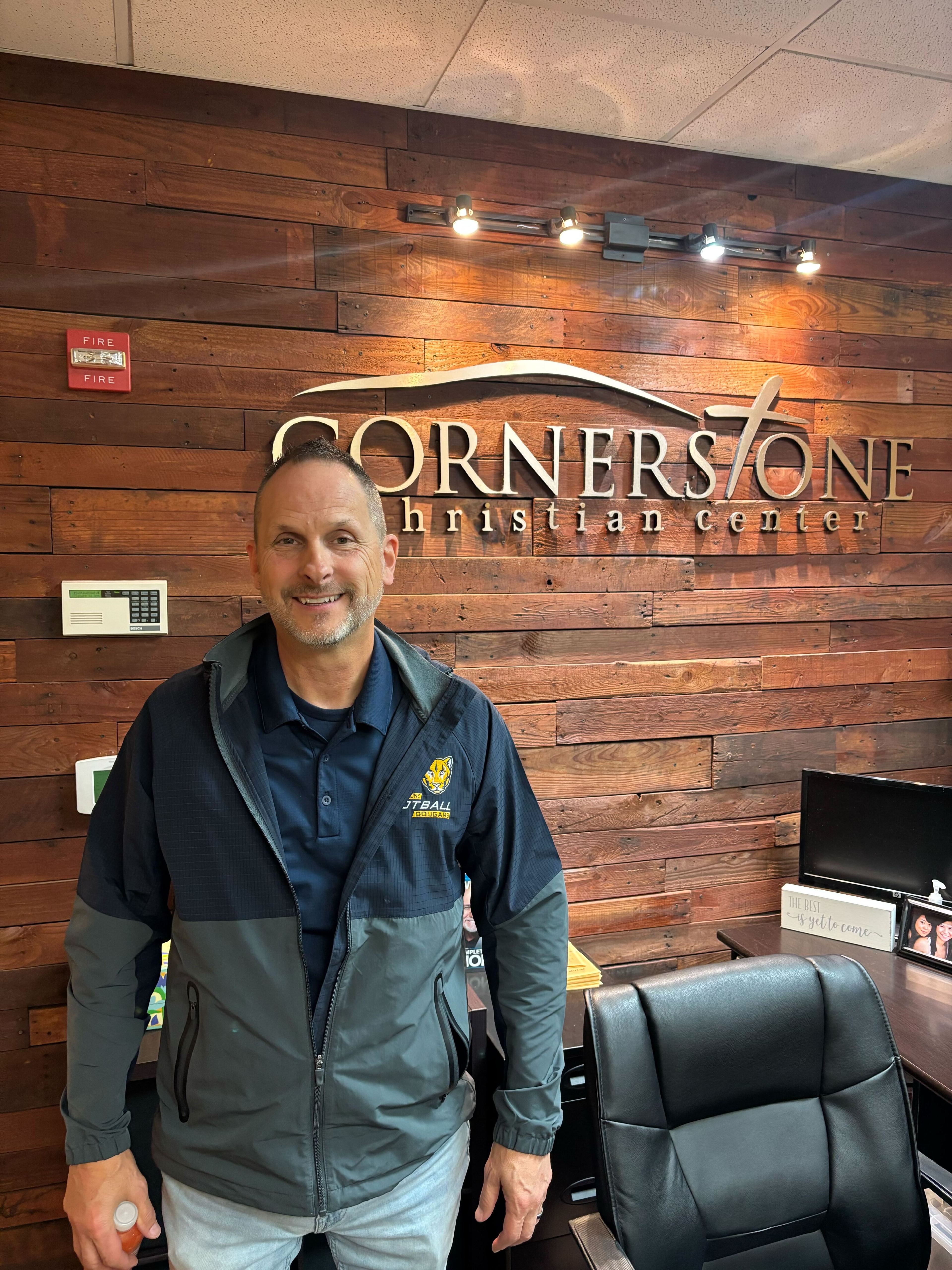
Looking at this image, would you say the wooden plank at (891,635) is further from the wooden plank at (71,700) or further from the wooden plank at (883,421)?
the wooden plank at (71,700)

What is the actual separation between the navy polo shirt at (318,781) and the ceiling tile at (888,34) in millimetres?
2013

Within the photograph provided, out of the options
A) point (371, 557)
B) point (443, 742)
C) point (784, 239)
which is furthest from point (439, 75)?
point (443, 742)

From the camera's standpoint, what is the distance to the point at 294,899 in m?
1.31

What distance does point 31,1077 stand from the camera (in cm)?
228

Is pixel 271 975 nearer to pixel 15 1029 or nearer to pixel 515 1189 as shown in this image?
pixel 515 1189

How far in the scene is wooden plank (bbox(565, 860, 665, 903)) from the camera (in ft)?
8.99

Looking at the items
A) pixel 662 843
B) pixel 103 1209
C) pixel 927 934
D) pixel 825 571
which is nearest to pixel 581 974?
pixel 662 843

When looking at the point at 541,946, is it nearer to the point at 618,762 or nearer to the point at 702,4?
the point at 618,762

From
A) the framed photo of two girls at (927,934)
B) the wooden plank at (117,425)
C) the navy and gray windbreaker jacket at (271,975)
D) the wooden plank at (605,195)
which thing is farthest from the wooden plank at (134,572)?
the framed photo of two girls at (927,934)

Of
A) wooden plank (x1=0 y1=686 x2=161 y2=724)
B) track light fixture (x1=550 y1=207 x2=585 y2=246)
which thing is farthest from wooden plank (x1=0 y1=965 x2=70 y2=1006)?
track light fixture (x1=550 y1=207 x2=585 y2=246)

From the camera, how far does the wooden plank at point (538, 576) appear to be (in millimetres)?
2561

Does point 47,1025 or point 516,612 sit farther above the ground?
point 516,612

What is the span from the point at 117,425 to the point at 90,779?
0.94m

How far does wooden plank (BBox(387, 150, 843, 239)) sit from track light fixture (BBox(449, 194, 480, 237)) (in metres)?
0.10
